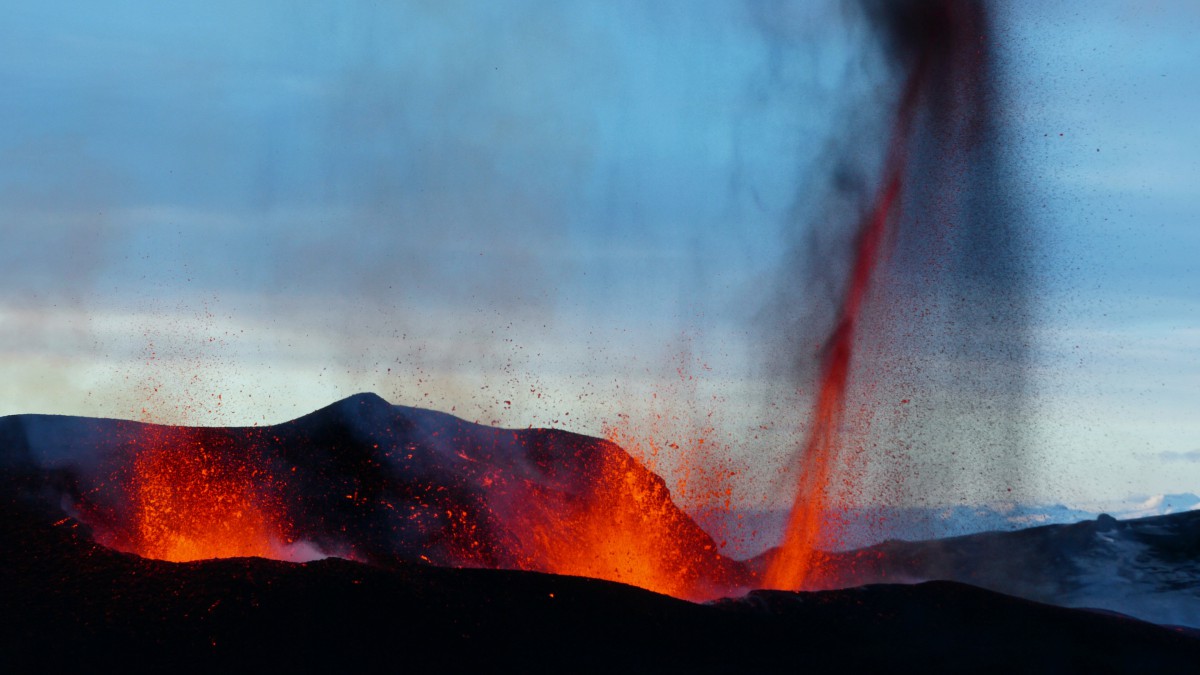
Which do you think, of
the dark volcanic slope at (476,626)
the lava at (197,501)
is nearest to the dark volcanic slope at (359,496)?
the lava at (197,501)

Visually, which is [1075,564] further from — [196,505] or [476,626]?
[476,626]

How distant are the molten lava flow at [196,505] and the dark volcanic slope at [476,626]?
28.5 feet

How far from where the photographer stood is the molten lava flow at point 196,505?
3388cm

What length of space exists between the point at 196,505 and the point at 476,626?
19.2 m

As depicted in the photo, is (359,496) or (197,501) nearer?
(197,501)

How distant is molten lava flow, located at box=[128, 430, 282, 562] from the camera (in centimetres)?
3388

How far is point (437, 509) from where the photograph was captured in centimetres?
4166

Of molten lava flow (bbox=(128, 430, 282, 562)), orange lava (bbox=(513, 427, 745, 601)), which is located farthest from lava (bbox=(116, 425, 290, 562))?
orange lava (bbox=(513, 427, 745, 601))

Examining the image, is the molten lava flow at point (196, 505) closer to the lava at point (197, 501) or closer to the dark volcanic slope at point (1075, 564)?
the lava at point (197, 501)

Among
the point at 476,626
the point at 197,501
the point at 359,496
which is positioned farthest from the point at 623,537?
the point at 476,626

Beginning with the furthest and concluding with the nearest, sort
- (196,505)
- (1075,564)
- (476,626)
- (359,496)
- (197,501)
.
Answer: (1075,564)
(359,496)
(197,501)
(196,505)
(476,626)

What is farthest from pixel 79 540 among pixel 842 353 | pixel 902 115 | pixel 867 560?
pixel 867 560

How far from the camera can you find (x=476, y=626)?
21.5 m

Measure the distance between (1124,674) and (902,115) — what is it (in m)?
16.8
